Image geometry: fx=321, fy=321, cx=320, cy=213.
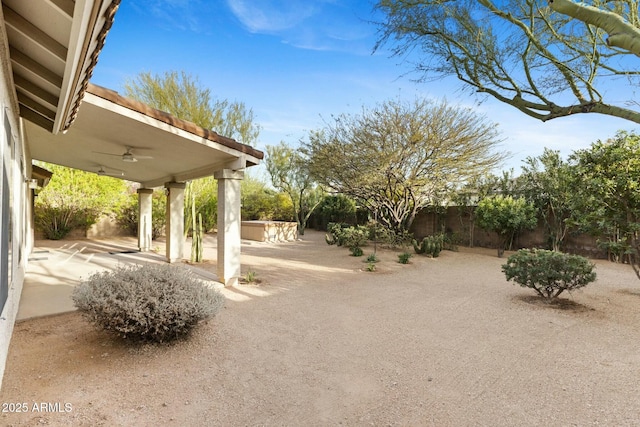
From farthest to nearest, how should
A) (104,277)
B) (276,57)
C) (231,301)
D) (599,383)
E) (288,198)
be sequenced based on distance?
(288,198) < (276,57) < (231,301) < (104,277) < (599,383)

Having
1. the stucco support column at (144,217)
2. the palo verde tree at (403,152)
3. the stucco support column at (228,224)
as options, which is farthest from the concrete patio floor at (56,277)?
the palo verde tree at (403,152)

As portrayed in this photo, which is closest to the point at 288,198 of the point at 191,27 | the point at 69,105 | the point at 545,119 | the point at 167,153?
the point at 191,27

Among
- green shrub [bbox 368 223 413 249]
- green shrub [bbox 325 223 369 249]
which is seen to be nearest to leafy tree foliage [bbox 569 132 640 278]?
green shrub [bbox 325 223 369 249]

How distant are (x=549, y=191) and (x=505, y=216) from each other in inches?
72.7

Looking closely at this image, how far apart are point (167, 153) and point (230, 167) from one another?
138 cm

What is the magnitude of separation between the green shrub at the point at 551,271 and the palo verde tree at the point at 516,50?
2491 mm

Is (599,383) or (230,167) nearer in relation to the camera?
(599,383)

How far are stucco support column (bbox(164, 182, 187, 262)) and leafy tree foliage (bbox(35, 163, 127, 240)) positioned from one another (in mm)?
6659

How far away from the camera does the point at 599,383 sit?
10.2 ft

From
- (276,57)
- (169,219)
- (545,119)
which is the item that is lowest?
(169,219)

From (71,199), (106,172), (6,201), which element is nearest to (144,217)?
(106,172)

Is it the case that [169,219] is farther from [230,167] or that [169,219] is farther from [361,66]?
[361,66]

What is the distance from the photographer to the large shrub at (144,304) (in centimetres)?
346

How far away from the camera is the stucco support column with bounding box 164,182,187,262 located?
959cm
